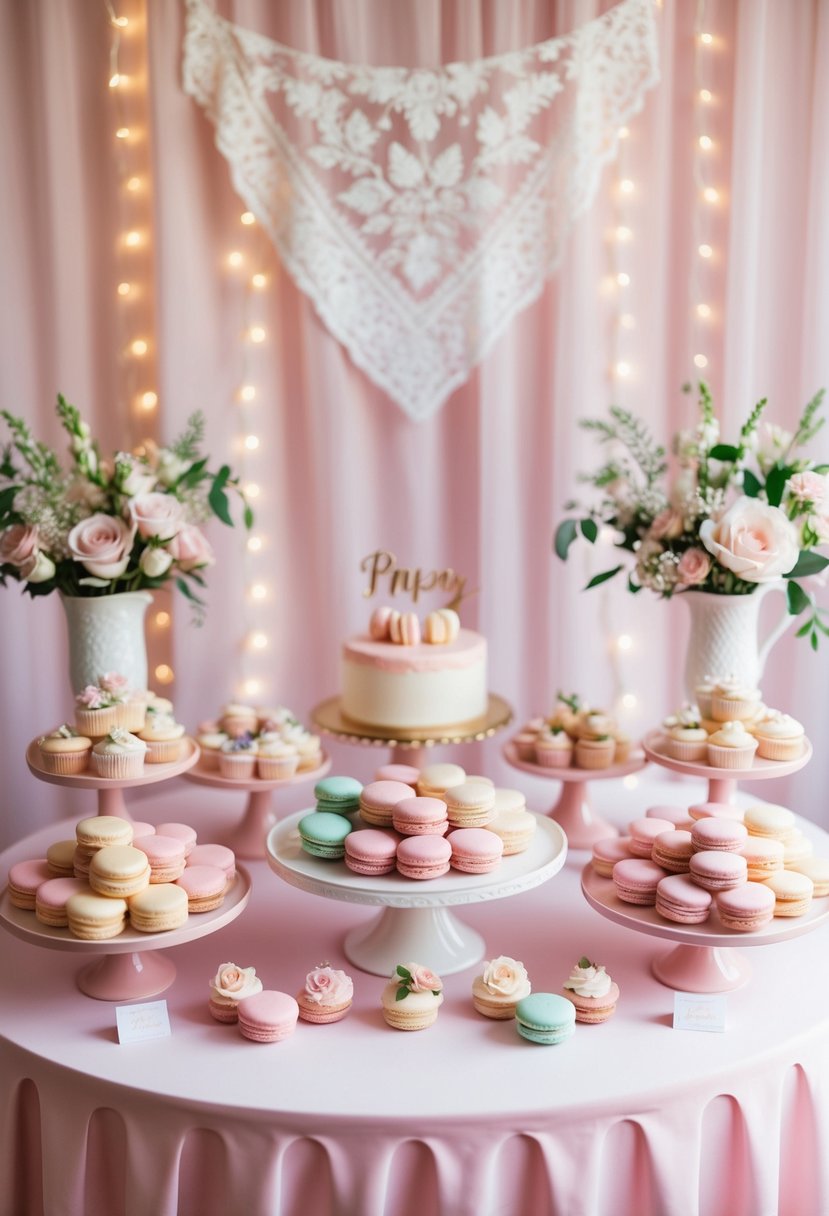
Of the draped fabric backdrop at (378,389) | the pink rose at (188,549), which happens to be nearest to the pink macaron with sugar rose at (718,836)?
the draped fabric backdrop at (378,389)

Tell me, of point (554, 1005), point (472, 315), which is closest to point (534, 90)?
point (472, 315)

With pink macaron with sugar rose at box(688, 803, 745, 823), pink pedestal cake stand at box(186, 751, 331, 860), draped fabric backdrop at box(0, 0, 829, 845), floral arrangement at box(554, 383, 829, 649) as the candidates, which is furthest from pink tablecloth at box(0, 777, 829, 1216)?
draped fabric backdrop at box(0, 0, 829, 845)

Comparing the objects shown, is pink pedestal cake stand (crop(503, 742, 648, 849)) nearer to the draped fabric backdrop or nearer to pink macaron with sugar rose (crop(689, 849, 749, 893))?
the draped fabric backdrop

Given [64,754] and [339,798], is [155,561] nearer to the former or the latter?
[64,754]

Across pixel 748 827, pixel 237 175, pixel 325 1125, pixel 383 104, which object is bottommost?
pixel 325 1125

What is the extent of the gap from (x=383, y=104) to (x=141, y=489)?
3.88 ft

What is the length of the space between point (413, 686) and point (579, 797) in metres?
0.47

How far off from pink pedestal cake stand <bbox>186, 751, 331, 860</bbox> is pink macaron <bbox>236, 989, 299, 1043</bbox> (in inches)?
26.5

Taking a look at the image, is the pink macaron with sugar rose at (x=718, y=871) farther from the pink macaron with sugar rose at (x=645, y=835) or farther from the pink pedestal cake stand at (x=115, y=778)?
the pink pedestal cake stand at (x=115, y=778)

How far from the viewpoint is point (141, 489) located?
2334mm

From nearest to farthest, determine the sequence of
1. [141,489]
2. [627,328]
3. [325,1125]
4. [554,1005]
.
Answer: [325,1125] → [554,1005] → [141,489] → [627,328]

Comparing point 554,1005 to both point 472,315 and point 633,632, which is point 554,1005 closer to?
point 633,632

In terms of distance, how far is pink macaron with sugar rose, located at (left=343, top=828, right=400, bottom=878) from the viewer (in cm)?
169

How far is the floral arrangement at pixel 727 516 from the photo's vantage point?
2.14 meters
